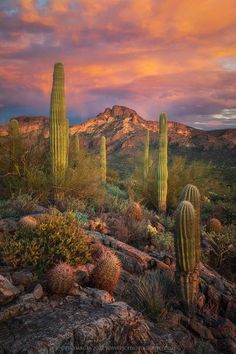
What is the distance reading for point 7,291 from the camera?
4492mm

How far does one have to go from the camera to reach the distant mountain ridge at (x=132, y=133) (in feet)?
220

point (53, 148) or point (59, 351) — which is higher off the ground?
point (53, 148)

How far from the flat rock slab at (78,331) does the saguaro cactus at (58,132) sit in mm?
6605

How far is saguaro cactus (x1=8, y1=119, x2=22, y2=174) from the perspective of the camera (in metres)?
10.6

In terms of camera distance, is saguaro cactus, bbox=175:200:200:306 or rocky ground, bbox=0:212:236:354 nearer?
rocky ground, bbox=0:212:236:354

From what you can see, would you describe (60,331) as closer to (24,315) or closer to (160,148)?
(24,315)

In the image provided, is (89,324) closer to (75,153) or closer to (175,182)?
(75,153)

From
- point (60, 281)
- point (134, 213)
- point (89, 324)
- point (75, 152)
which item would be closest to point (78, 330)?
point (89, 324)

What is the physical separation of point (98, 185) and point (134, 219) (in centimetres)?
250

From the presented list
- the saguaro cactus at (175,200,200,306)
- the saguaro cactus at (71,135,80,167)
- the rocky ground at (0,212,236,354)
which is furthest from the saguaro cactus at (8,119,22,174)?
the saguaro cactus at (175,200,200,306)

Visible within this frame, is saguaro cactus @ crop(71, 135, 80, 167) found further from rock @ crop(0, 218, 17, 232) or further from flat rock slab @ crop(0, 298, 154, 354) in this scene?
flat rock slab @ crop(0, 298, 154, 354)

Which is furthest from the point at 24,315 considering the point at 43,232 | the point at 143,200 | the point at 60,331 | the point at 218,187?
the point at 218,187

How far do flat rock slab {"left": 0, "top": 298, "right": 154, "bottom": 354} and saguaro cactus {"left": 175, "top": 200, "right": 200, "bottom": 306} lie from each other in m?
1.98

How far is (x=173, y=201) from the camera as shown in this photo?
57.0 ft
